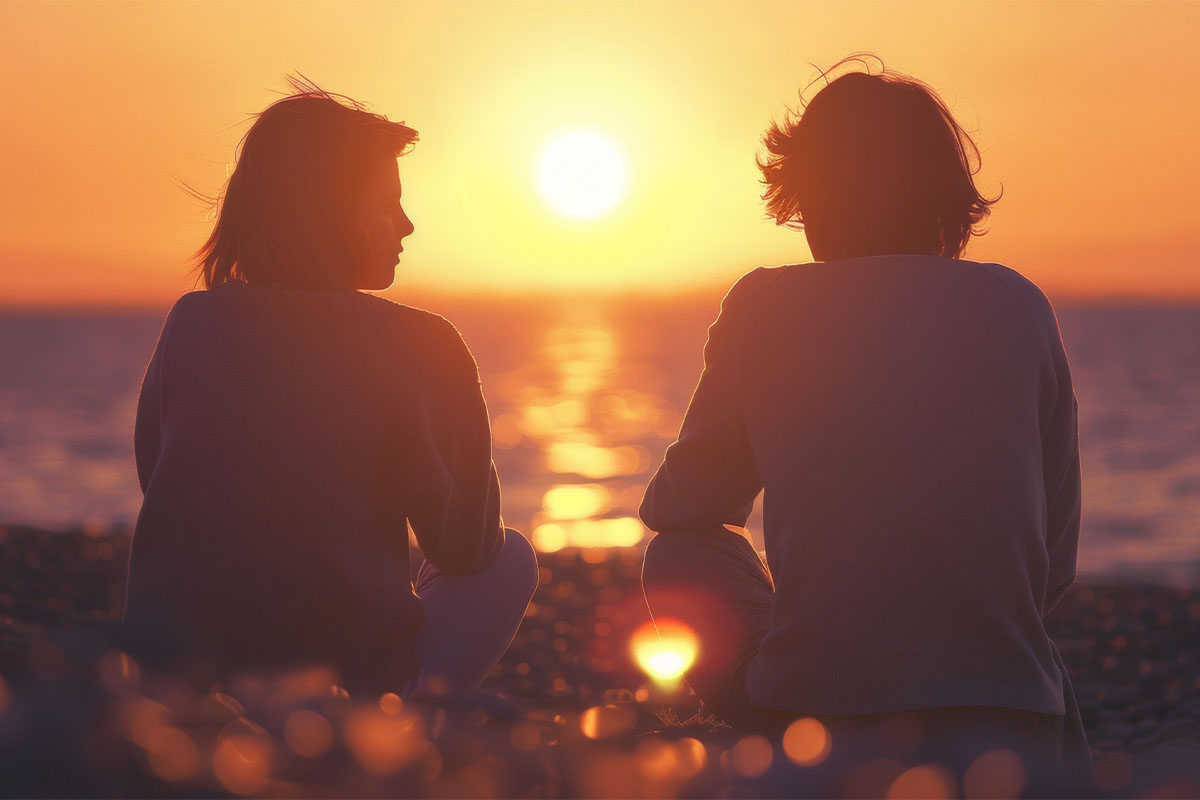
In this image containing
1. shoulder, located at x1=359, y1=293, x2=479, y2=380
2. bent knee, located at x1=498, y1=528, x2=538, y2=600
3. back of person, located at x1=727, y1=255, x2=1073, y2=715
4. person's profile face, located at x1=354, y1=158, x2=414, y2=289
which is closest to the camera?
back of person, located at x1=727, y1=255, x2=1073, y2=715

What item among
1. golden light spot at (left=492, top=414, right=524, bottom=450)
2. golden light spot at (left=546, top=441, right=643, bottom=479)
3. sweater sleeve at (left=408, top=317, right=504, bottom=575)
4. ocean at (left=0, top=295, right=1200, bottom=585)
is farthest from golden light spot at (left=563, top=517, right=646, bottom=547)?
sweater sleeve at (left=408, top=317, right=504, bottom=575)

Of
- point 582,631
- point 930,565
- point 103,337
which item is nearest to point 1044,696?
point 930,565

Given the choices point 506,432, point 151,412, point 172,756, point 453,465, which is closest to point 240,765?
point 172,756

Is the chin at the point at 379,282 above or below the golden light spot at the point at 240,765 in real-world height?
above

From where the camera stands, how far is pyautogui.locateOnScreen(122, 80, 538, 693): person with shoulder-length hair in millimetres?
2424

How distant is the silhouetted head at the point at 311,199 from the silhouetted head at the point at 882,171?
104 cm

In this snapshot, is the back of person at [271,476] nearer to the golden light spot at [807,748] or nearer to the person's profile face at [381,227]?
the person's profile face at [381,227]

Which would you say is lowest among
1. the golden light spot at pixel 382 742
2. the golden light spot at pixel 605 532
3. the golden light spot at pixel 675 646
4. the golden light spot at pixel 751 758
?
the golden light spot at pixel 605 532

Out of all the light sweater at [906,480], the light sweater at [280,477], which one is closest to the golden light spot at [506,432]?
the light sweater at [280,477]

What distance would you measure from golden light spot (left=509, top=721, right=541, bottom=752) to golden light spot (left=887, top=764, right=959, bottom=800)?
53 centimetres

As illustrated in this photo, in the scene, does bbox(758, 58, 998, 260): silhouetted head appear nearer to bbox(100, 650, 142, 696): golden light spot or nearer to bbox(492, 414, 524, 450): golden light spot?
bbox(100, 650, 142, 696): golden light spot

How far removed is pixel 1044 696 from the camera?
85.6 inches

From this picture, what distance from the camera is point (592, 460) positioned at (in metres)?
28.9

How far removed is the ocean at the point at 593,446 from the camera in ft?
50.0
